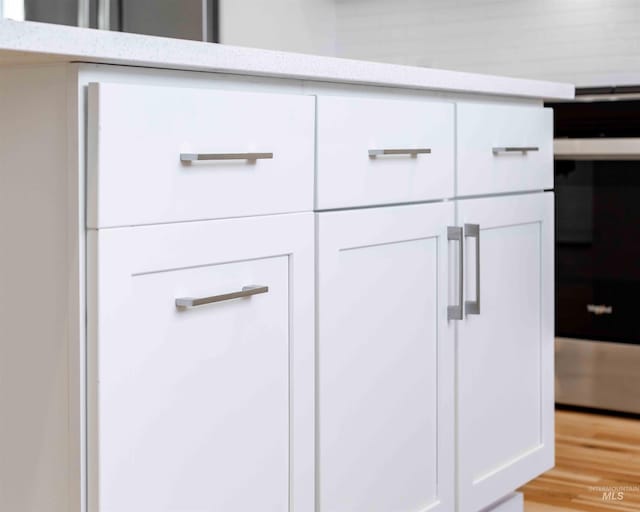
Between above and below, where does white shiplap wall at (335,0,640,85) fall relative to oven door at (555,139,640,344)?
above

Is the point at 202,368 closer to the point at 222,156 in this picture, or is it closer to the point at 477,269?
the point at 222,156

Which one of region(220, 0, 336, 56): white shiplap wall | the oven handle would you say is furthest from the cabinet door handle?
region(220, 0, 336, 56): white shiplap wall

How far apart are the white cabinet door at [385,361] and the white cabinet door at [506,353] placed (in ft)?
0.23

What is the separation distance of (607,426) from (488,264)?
3.92ft

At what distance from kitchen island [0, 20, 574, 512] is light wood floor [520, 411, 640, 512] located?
366mm

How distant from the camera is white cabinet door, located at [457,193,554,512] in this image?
190 cm

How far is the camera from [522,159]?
207 centimetres

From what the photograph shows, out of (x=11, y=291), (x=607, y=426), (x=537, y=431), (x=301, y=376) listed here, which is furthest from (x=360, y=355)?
(x=607, y=426)

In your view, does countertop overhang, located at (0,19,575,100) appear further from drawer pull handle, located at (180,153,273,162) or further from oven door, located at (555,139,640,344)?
oven door, located at (555,139,640,344)

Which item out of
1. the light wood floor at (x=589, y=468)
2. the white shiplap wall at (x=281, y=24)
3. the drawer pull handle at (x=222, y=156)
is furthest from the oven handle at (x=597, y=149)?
the drawer pull handle at (x=222, y=156)

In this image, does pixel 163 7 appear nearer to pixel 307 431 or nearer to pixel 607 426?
pixel 307 431

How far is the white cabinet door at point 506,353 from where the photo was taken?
→ 1899 mm

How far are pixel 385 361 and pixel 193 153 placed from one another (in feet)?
1.91

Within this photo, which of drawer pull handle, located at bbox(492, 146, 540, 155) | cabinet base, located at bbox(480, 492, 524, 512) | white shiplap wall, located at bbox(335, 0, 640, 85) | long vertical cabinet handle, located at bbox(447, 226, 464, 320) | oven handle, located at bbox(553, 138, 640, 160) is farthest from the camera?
white shiplap wall, located at bbox(335, 0, 640, 85)
